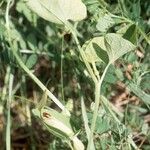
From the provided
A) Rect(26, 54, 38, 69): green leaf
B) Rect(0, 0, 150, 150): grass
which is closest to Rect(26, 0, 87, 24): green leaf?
Rect(0, 0, 150, 150): grass

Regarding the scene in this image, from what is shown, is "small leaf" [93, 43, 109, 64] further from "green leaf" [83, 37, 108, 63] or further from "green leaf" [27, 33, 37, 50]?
"green leaf" [27, 33, 37, 50]

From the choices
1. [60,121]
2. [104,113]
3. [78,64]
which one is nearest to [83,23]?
[78,64]

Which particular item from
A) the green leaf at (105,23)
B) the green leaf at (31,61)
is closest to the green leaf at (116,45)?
the green leaf at (105,23)

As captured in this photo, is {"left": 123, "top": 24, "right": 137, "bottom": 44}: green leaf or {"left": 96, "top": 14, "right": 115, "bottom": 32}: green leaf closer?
{"left": 123, "top": 24, "right": 137, "bottom": 44}: green leaf

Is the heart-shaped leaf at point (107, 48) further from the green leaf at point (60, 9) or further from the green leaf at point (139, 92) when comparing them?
the green leaf at point (139, 92)

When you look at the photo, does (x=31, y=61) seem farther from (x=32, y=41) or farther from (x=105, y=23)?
(x=105, y=23)

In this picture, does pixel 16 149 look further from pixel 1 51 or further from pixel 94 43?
pixel 94 43
